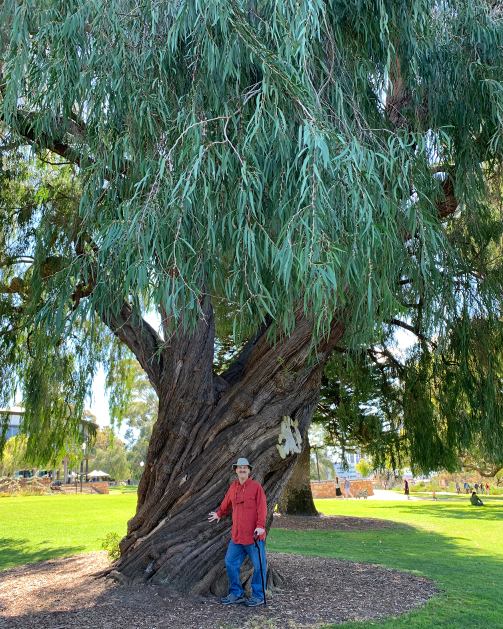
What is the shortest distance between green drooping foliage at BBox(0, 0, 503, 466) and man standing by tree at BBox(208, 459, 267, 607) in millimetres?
1642

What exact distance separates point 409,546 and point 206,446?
4.70m

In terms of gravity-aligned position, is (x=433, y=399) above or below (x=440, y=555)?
above

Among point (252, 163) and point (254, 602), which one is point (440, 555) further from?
point (252, 163)

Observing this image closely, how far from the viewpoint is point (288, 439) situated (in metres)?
5.27

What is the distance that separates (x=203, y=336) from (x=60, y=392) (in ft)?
8.63

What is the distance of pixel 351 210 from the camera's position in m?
3.11

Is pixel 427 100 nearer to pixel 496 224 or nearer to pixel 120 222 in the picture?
pixel 496 224

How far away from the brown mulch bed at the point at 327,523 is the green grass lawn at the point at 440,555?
43 centimetres

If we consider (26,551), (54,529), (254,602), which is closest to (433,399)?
(254,602)

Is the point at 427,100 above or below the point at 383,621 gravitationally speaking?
above

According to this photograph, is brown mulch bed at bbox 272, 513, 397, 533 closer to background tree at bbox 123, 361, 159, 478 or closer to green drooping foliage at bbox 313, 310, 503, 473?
green drooping foliage at bbox 313, 310, 503, 473

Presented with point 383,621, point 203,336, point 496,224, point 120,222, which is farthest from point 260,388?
point 496,224

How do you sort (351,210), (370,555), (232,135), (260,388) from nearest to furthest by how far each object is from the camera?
(351,210)
(232,135)
(260,388)
(370,555)

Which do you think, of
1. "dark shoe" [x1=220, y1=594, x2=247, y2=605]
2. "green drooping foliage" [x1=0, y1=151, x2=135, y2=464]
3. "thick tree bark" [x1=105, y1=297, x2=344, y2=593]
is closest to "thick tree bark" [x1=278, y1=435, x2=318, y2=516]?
"green drooping foliage" [x1=0, y1=151, x2=135, y2=464]
